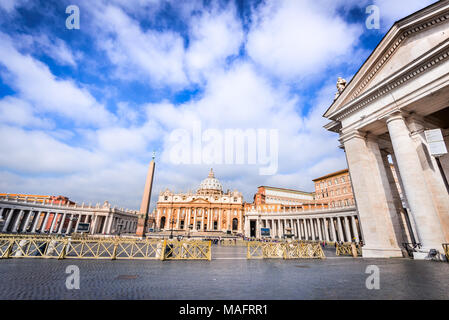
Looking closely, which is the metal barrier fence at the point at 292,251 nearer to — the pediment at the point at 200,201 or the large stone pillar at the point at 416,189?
the large stone pillar at the point at 416,189

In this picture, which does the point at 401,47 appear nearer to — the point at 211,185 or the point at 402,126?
the point at 402,126

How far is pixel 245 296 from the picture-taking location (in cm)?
443

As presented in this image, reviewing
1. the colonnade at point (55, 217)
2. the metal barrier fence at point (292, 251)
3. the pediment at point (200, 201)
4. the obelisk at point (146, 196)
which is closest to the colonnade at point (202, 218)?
the pediment at point (200, 201)

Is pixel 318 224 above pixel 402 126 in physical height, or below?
below

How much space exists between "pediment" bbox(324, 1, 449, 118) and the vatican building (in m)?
74.3

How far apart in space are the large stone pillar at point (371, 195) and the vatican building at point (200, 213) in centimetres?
7257

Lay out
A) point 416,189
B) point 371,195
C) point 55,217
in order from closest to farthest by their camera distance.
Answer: point 416,189
point 371,195
point 55,217

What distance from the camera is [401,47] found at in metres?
12.9

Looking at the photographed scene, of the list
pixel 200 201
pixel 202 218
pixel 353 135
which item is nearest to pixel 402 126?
pixel 353 135

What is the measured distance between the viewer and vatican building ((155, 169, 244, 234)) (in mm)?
82812

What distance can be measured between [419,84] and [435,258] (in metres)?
9.21

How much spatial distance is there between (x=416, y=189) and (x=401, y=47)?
29.7 ft

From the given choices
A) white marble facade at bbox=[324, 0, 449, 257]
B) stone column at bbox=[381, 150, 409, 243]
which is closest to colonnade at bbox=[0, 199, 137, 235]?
white marble facade at bbox=[324, 0, 449, 257]
